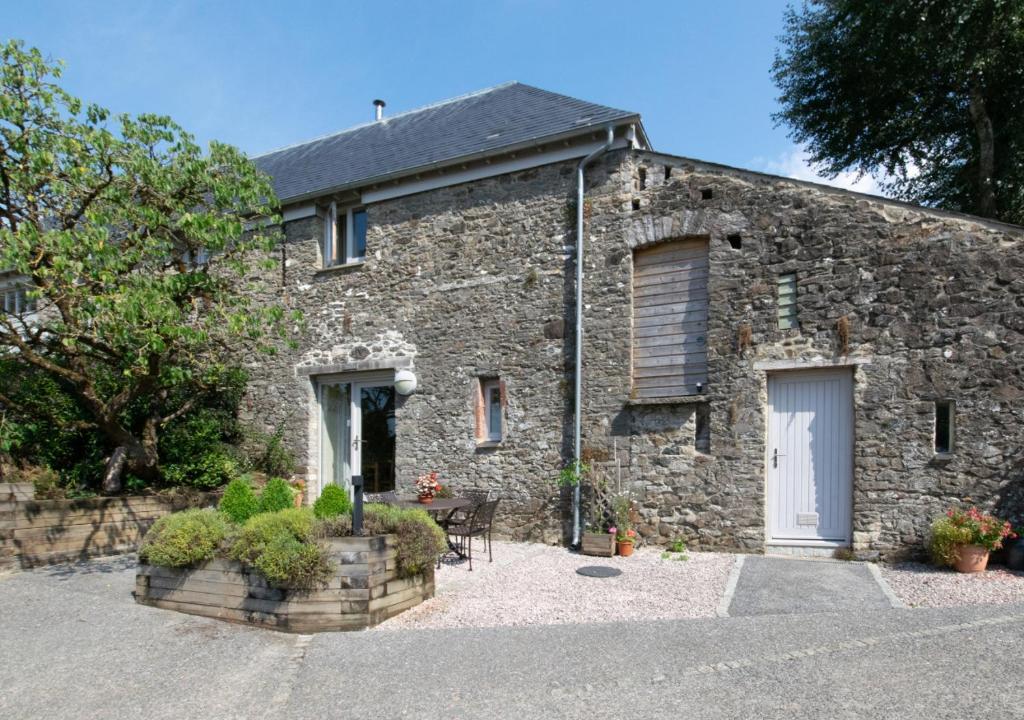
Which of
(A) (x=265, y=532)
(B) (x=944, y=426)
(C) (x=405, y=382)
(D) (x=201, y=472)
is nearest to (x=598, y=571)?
(A) (x=265, y=532)

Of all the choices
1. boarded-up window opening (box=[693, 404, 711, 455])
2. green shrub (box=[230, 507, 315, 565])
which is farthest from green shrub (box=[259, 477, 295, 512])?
boarded-up window opening (box=[693, 404, 711, 455])

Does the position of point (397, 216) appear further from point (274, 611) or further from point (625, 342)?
point (274, 611)

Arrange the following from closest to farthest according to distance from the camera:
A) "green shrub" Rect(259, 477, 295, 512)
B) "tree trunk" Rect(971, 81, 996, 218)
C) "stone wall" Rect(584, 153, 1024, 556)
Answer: "green shrub" Rect(259, 477, 295, 512), "stone wall" Rect(584, 153, 1024, 556), "tree trunk" Rect(971, 81, 996, 218)

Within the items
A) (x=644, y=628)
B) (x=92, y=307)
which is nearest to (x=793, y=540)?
(x=644, y=628)

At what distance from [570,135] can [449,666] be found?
6.82 m

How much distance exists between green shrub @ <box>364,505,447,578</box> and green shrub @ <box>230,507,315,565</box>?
54 centimetres

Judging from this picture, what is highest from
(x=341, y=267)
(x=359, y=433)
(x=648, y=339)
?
(x=341, y=267)

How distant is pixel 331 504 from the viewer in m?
6.23

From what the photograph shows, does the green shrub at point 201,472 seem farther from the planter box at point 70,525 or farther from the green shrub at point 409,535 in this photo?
the green shrub at point 409,535

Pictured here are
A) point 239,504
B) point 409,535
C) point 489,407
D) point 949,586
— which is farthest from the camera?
point 489,407

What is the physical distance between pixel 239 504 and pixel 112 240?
465cm

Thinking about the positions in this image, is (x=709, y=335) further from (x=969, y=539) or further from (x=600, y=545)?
(x=969, y=539)

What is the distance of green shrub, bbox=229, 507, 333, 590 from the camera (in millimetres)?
5324

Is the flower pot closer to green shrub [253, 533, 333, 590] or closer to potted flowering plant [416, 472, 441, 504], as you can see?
potted flowering plant [416, 472, 441, 504]
